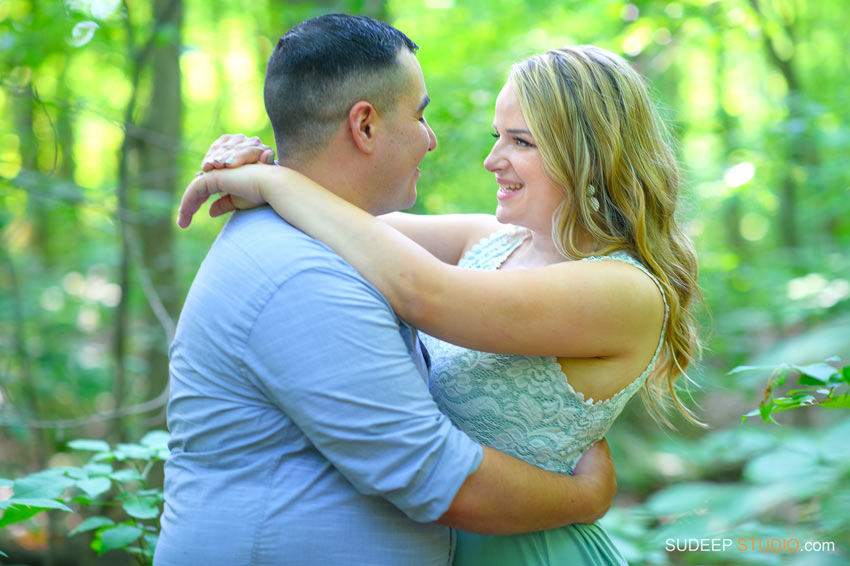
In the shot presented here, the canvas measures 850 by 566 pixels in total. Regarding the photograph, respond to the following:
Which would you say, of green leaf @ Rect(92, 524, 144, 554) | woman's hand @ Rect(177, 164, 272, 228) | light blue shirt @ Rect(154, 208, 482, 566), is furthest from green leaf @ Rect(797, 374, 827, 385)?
green leaf @ Rect(92, 524, 144, 554)

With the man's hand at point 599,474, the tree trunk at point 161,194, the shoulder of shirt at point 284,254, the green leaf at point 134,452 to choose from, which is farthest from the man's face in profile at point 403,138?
the tree trunk at point 161,194

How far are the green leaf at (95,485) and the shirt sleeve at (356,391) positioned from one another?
0.77 meters

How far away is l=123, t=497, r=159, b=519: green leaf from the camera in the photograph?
2.10 m

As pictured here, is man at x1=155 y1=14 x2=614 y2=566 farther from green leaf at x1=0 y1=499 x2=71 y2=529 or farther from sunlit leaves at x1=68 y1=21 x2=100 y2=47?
sunlit leaves at x1=68 y1=21 x2=100 y2=47

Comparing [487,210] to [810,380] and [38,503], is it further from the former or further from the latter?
[38,503]

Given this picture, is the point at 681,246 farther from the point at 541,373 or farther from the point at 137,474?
the point at 137,474

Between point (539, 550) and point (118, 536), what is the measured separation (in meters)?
1.25

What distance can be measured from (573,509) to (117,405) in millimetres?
2997

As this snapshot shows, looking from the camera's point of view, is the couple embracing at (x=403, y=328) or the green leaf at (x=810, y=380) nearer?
the couple embracing at (x=403, y=328)

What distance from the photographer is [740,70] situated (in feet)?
41.8

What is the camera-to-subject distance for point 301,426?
1538mm

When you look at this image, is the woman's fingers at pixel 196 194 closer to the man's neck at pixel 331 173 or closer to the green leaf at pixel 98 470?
the man's neck at pixel 331 173

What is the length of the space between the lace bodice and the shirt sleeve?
0.38 m

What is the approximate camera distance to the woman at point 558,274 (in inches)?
66.4
